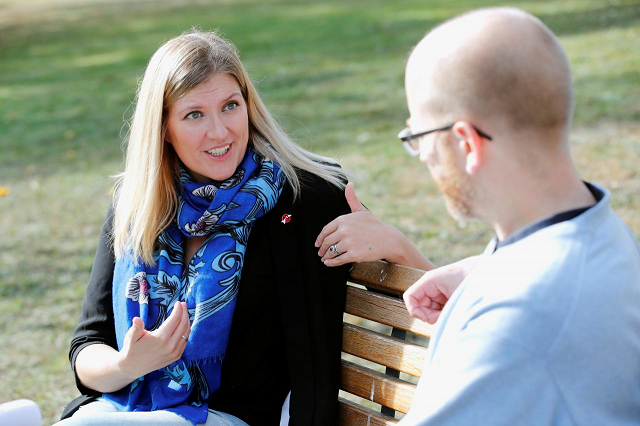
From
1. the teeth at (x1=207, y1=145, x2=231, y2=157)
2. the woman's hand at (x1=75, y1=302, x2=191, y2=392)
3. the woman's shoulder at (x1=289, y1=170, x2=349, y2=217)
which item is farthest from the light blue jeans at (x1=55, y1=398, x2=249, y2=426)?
the teeth at (x1=207, y1=145, x2=231, y2=157)

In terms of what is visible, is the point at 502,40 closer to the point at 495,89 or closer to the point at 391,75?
the point at 495,89

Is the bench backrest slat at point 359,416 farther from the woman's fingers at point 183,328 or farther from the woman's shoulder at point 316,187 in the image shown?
the woman's shoulder at point 316,187

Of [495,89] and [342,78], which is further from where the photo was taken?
[342,78]

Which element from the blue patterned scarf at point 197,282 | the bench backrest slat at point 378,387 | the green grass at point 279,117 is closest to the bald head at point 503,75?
the bench backrest slat at point 378,387

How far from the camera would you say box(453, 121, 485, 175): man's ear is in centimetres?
157

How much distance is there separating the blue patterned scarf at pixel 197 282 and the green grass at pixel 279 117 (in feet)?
4.82

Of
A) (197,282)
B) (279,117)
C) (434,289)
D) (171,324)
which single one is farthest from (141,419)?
(279,117)

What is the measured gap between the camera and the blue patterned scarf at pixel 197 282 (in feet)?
8.59

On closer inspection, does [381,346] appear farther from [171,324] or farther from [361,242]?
[171,324]

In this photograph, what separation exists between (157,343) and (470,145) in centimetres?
127

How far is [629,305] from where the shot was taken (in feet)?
A: 5.04

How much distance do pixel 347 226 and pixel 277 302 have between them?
14.3 inches

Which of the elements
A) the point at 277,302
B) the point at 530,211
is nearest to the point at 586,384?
the point at 530,211

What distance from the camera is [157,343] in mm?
2418
